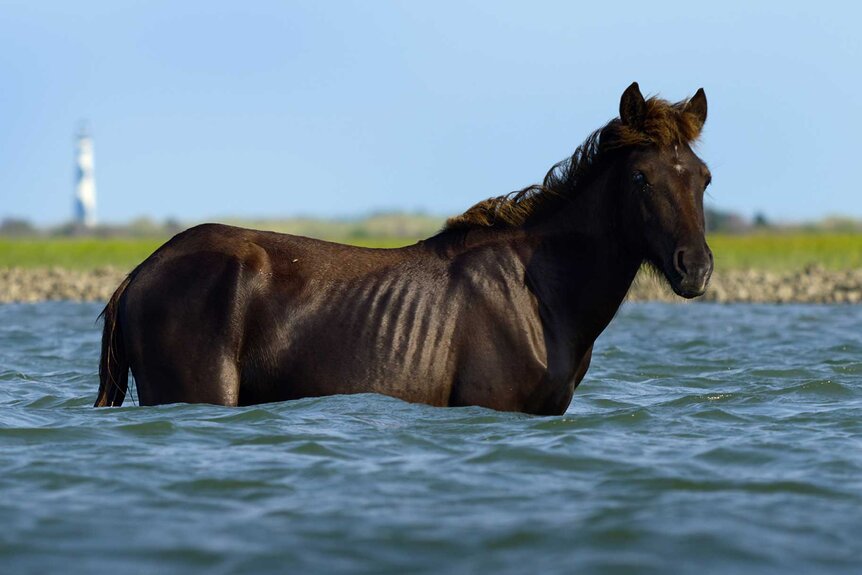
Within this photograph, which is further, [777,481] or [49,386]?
[49,386]

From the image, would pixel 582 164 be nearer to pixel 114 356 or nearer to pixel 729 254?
pixel 114 356

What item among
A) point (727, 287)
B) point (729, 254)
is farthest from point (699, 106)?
point (729, 254)

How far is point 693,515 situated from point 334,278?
2.66 m

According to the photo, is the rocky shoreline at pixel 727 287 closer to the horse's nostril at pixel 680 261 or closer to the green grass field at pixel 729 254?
the green grass field at pixel 729 254

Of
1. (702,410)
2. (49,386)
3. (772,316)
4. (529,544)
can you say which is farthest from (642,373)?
(772,316)

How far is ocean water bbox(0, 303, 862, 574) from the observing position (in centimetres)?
472

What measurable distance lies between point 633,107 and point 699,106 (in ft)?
1.65

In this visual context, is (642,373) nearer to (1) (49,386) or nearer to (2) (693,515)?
(1) (49,386)

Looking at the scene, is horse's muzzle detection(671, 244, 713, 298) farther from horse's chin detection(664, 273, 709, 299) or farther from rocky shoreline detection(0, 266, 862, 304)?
rocky shoreline detection(0, 266, 862, 304)

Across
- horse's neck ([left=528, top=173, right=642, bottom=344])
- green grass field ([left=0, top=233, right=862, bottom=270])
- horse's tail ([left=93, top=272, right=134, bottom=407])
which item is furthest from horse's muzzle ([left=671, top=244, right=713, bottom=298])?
green grass field ([left=0, top=233, right=862, bottom=270])

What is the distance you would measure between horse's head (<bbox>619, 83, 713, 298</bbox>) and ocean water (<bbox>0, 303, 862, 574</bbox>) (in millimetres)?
978

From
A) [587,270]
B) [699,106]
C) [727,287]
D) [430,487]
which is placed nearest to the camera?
[430,487]

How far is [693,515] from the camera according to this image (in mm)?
5258

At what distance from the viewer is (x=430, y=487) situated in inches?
225
